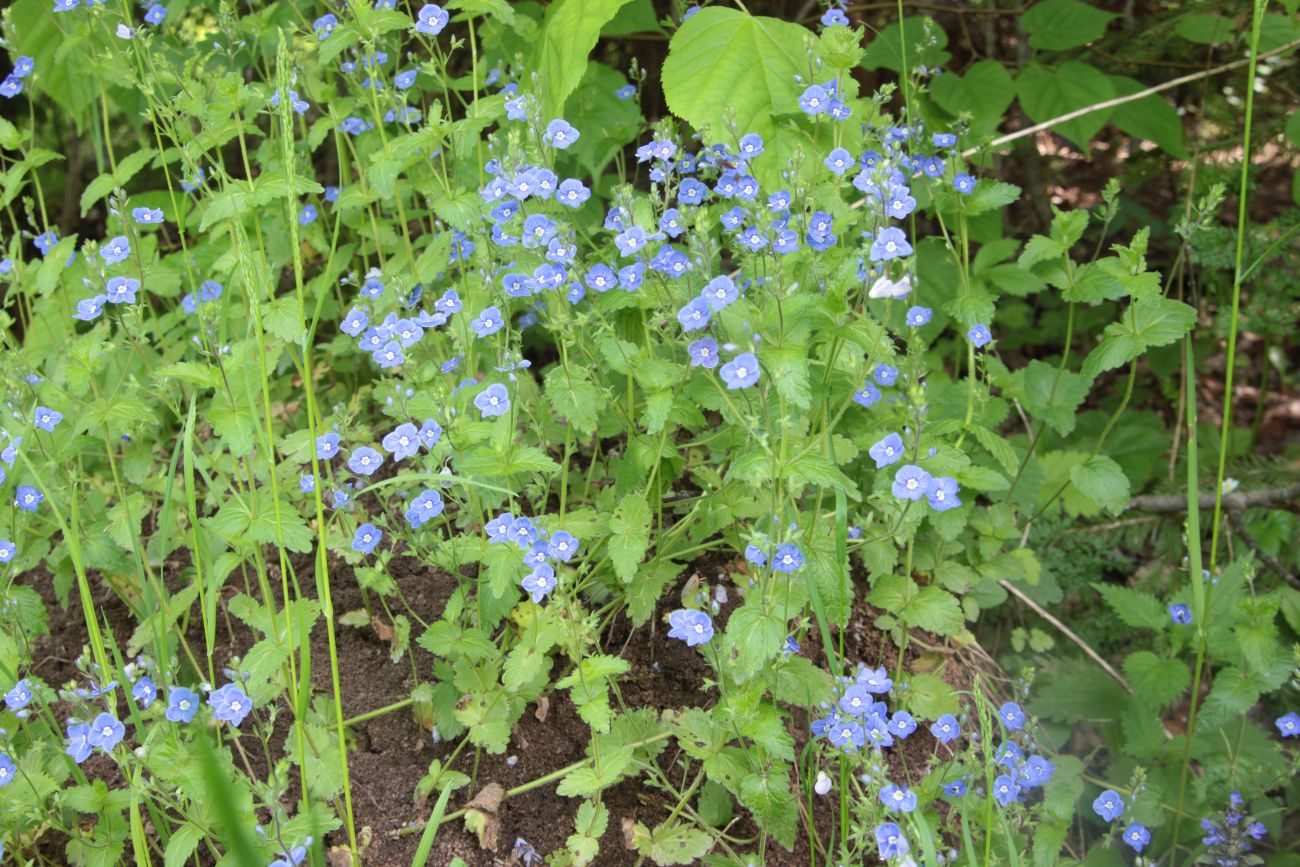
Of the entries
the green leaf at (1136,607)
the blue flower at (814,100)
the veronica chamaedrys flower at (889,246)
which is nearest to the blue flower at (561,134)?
the blue flower at (814,100)

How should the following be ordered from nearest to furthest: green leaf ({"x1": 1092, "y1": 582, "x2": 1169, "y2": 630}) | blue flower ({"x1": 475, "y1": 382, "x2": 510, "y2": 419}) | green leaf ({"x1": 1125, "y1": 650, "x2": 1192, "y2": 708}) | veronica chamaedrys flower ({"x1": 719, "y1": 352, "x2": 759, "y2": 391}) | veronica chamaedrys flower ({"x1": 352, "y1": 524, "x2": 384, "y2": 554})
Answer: veronica chamaedrys flower ({"x1": 719, "y1": 352, "x2": 759, "y2": 391}) → blue flower ({"x1": 475, "y1": 382, "x2": 510, "y2": 419}) → veronica chamaedrys flower ({"x1": 352, "y1": 524, "x2": 384, "y2": 554}) → green leaf ({"x1": 1125, "y1": 650, "x2": 1192, "y2": 708}) → green leaf ({"x1": 1092, "y1": 582, "x2": 1169, "y2": 630})

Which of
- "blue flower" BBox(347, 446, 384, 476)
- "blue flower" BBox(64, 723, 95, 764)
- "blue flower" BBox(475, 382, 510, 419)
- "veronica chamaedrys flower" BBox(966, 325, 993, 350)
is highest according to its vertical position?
"blue flower" BBox(475, 382, 510, 419)

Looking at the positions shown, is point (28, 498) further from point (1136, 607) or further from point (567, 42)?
point (1136, 607)

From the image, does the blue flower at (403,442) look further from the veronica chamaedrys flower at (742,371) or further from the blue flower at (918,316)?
the blue flower at (918,316)

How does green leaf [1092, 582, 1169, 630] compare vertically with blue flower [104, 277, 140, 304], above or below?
below

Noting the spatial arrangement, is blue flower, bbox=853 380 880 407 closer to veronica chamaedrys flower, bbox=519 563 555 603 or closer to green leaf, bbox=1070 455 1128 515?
green leaf, bbox=1070 455 1128 515

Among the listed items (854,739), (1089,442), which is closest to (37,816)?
(854,739)

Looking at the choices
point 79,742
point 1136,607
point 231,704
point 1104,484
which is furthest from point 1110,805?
point 79,742

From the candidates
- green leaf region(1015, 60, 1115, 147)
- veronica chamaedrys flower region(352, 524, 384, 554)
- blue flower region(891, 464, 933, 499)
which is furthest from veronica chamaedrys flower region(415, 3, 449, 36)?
green leaf region(1015, 60, 1115, 147)
